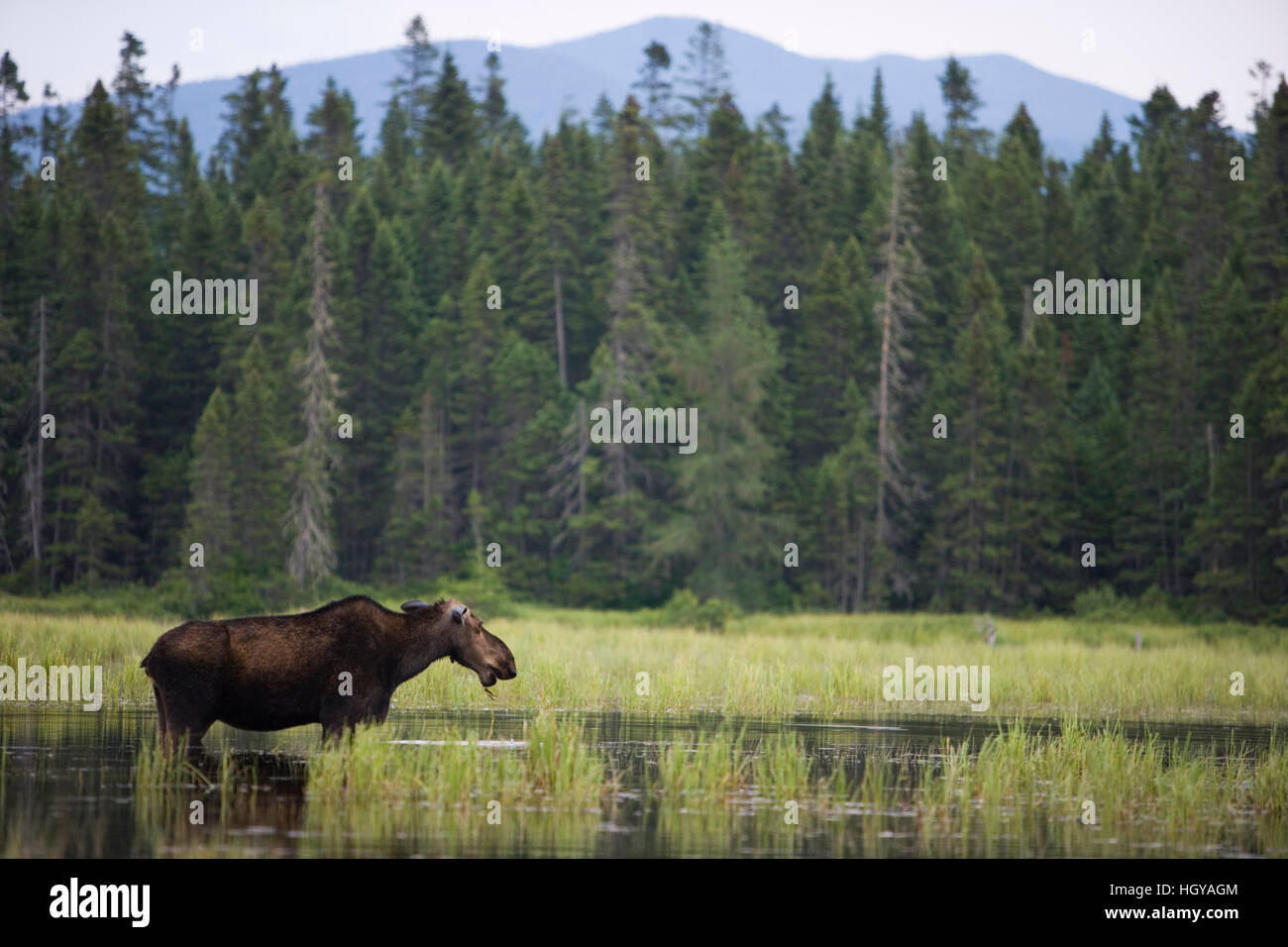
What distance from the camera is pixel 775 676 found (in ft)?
85.0

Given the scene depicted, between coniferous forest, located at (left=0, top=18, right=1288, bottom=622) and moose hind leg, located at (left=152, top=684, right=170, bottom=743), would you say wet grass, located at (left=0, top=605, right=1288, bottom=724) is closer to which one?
moose hind leg, located at (left=152, top=684, right=170, bottom=743)

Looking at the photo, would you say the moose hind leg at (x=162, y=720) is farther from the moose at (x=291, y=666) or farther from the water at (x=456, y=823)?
the water at (x=456, y=823)

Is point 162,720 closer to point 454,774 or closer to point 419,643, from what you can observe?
point 419,643

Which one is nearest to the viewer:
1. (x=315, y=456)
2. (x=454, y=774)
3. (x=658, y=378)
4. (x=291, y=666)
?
(x=454, y=774)

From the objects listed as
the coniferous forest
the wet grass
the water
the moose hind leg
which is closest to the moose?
the moose hind leg

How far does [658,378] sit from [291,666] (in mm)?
58544

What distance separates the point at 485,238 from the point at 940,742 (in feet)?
219

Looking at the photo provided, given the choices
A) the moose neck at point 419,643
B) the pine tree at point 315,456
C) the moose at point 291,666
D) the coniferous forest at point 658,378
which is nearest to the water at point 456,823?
the moose at point 291,666

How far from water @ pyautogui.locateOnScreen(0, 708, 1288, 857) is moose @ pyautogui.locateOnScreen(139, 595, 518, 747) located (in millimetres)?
550

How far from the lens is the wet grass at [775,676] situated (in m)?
22.7

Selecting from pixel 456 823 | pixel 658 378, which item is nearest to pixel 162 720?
pixel 456 823
